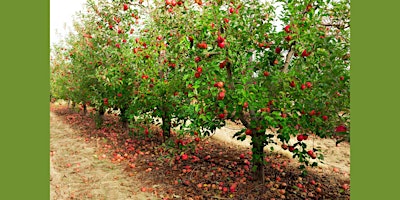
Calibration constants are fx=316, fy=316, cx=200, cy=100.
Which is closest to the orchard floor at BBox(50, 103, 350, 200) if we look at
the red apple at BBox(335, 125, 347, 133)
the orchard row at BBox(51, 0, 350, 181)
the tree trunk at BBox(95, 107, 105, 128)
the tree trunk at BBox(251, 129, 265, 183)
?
the tree trunk at BBox(251, 129, 265, 183)

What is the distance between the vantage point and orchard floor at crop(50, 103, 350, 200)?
467cm

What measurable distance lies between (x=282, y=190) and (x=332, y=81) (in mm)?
1910

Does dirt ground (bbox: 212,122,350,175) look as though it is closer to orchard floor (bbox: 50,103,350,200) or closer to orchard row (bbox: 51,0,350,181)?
orchard floor (bbox: 50,103,350,200)

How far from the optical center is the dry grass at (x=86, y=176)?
15.4ft

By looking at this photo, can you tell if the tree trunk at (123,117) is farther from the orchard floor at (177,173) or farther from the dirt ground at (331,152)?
the dirt ground at (331,152)

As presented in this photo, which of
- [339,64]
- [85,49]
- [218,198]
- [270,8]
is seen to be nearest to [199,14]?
[270,8]

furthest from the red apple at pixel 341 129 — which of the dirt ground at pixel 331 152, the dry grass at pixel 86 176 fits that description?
the dry grass at pixel 86 176

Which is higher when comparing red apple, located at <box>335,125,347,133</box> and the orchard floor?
red apple, located at <box>335,125,347,133</box>

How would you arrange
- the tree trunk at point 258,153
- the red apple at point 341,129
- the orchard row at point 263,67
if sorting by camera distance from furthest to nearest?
the tree trunk at point 258,153 < the orchard row at point 263,67 < the red apple at point 341,129

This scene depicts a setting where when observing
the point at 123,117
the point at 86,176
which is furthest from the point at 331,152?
the point at 123,117

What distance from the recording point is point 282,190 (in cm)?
459

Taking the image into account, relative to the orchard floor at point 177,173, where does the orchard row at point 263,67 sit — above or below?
above

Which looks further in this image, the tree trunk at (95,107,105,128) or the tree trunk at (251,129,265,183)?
the tree trunk at (95,107,105,128)

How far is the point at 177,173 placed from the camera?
539 cm
